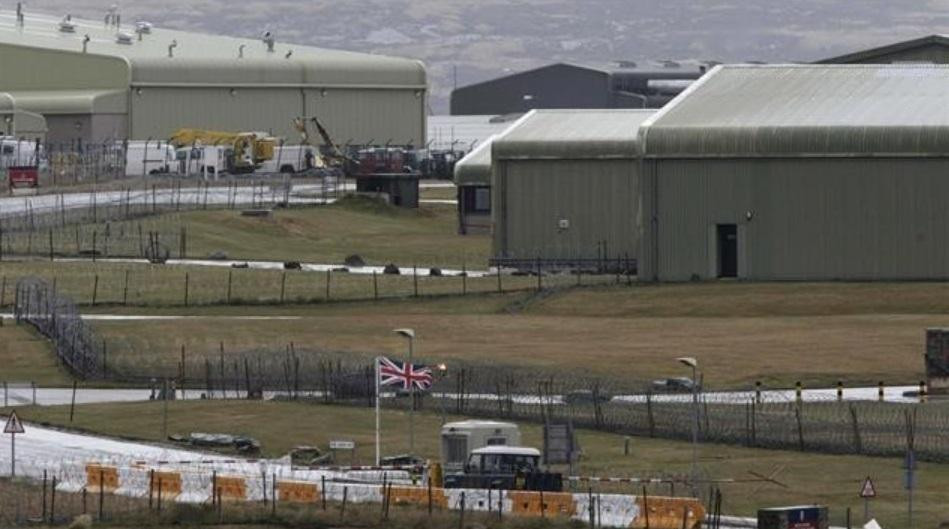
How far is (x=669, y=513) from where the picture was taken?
57.7 m

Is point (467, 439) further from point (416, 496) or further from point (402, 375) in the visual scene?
point (402, 375)

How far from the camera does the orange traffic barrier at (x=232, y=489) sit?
205 feet

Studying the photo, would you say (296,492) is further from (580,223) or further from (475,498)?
(580,223)

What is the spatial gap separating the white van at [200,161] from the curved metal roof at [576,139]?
4825 centimetres

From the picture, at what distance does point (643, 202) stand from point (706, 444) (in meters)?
45.5

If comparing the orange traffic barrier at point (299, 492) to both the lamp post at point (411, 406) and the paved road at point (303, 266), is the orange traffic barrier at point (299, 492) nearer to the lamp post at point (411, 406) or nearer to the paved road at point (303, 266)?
the lamp post at point (411, 406)

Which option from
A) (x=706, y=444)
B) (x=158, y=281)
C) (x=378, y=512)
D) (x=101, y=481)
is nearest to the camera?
(x=378, y=512)

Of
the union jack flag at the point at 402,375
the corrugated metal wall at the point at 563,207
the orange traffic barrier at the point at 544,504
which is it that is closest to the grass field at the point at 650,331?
the corrugated metal wall at the point at 563,207

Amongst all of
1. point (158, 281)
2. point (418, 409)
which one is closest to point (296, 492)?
point (418, 409)

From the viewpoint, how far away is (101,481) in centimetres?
6391

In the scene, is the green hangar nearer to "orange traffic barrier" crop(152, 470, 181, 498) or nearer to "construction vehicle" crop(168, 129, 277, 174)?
"orange traffic barrier" crop(152, 470, 181, 498)

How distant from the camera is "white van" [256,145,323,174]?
18750 cm

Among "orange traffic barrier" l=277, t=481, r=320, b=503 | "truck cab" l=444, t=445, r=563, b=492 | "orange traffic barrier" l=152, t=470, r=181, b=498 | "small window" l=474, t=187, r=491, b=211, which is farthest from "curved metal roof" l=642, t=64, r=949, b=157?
"orange traffic barrier" l=277, t=481, r=320, b=503

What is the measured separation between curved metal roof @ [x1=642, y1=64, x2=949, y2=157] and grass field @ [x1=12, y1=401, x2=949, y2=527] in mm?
37933
